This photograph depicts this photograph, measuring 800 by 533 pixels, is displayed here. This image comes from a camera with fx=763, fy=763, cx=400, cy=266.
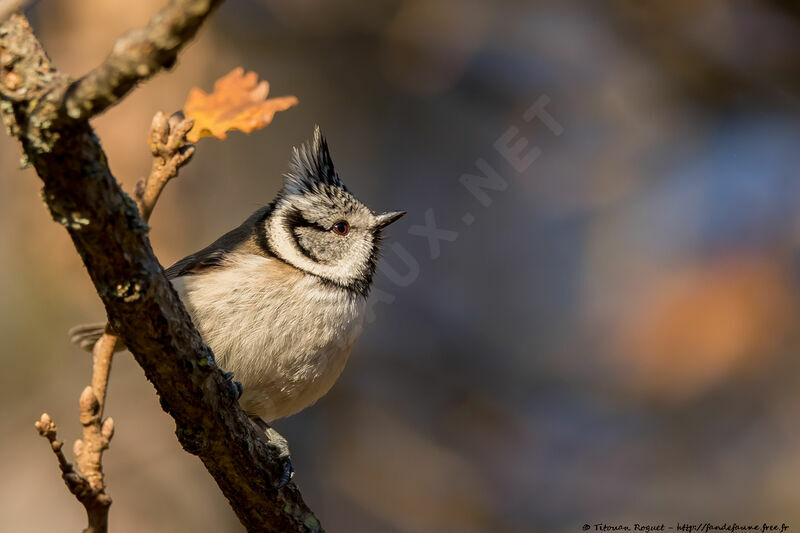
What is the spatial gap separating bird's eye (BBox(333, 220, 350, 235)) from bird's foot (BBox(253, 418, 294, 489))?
85 cm

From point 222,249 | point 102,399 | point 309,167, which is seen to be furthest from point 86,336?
point 102,399

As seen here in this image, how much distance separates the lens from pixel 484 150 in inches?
245

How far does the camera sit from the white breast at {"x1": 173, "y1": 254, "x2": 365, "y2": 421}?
2.70 m

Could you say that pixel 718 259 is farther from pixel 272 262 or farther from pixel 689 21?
pixel 272 262

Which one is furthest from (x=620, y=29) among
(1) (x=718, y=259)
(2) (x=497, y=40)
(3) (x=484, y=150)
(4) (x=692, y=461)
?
(4) (x=692, y=461)

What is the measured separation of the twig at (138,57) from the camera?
45.4 inches

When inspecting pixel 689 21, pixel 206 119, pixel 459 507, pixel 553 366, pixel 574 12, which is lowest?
pixel 459 507

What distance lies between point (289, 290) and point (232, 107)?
3.59ft

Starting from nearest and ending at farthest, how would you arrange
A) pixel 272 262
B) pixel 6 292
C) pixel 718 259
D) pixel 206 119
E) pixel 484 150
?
pixel 206 119 → pixel 272 262 → pixel 6 292 → pixel 718 259 → pixel 484 150

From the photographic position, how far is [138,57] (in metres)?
1.21

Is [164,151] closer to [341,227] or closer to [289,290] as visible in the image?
[289,290]

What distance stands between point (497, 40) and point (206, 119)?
4867 millimetres

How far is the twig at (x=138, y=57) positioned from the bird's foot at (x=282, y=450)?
4.70 feet

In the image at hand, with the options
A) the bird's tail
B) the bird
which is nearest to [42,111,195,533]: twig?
the bird
